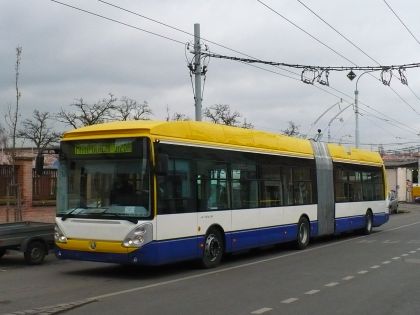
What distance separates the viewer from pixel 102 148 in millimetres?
11523

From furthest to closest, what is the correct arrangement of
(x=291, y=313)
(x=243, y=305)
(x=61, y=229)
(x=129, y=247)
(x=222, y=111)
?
(x=222, y=111)
(x=61, y=229)
(x=129, y=247)
(x=243, y=305)
(x=291, y=313)

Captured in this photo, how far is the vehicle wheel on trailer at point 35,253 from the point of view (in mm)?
13375

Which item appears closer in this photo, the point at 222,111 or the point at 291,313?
the point at 291,313

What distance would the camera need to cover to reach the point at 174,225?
1150 centimetres

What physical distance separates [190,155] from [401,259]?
237 inches

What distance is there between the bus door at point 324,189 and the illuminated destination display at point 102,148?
8731mm

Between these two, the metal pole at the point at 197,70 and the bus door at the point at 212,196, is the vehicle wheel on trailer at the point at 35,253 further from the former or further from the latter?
the metal pole at the point at 197,70

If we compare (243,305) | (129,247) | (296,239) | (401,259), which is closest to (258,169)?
(296,239)

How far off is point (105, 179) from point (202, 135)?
8.19 feet

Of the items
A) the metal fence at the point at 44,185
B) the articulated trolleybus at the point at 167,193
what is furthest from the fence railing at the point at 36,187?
the articulated trolleybus at the point at 167,193

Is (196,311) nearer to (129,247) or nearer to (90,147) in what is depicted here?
(129,247)

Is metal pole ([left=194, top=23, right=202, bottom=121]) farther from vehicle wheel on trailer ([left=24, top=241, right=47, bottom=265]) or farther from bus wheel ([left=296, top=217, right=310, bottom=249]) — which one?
vehicle wheel on trailer ([left=24, top=241, right=47, bottom=265])

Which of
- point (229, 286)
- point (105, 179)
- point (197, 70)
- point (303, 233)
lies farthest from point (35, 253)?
point (197, 70)

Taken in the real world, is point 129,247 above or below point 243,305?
above
